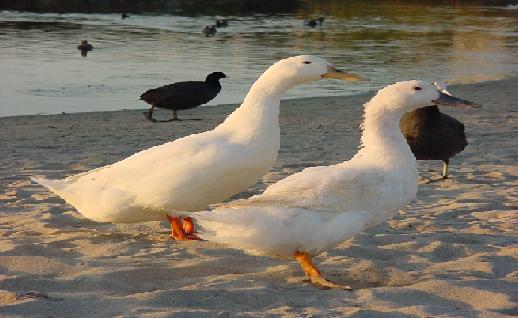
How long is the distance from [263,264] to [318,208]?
2.83 ft

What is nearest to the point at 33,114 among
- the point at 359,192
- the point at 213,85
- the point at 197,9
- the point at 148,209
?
the point at 213,85

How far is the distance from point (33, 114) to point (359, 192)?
503 inches

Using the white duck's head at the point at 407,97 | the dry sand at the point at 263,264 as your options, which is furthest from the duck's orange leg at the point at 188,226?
the white duck's head at the point at 407,97

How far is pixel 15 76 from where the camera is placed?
23.0 m

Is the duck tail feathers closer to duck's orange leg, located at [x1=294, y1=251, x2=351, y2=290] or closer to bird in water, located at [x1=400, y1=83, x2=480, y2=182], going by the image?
duck's orange leg, located at [x1=294, y1=251, x2=351, y2=290]

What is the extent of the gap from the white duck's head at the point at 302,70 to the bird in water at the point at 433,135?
3.30m

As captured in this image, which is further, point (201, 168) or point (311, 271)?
point (201, 168)

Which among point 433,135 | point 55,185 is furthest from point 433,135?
point 55,185

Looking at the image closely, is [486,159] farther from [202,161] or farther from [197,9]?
[197,9]

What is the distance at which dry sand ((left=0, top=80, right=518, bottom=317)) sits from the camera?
192 inches

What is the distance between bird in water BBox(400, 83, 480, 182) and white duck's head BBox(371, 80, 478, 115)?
12.0ft

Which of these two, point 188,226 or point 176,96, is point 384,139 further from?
point 176,96

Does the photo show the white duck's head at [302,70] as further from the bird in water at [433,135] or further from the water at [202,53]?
the water at [202,53]

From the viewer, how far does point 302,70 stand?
6.56m
